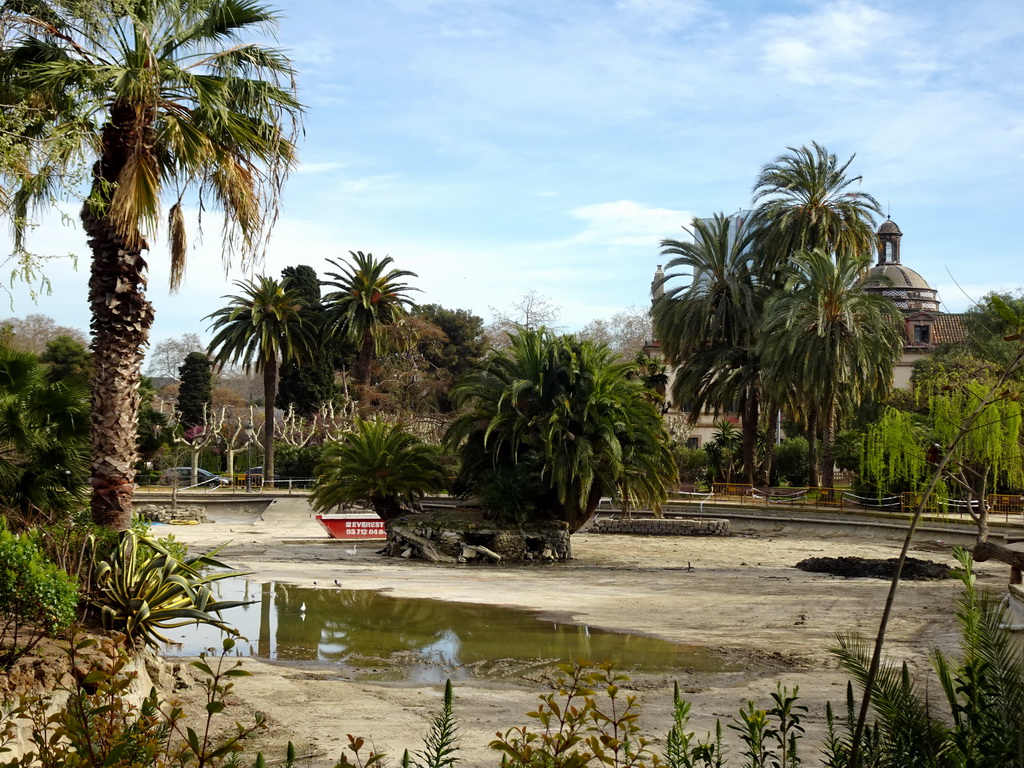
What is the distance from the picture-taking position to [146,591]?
9.39m

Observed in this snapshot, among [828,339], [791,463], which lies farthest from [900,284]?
[828,339]

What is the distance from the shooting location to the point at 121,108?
10.6m

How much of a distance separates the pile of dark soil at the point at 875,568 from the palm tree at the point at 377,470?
10308 millimetres

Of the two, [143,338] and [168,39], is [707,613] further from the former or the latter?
[168,39]

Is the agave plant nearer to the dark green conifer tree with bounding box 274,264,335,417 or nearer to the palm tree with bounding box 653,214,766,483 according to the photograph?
the palm tree with bounding box 653,214,766,483

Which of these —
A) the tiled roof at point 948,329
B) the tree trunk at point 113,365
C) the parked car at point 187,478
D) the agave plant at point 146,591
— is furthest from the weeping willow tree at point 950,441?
the parked car at point 187,478

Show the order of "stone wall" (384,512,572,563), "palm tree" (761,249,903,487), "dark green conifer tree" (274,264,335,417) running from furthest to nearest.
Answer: "dark green conifer tree" (274,264,335,417) < "palm tree" (761,249,903,487) < "stone wall" (384,512,572,563)

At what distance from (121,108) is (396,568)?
14.2 m

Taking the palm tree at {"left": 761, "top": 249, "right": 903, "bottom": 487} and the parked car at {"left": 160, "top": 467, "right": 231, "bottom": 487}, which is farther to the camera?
the parked car at {"left": 160, "top": 467, "right": 231, "bottom": 487}

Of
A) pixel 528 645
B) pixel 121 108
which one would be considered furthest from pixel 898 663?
pixel 121 108

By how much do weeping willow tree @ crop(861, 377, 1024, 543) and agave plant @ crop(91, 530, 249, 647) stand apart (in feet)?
54.9

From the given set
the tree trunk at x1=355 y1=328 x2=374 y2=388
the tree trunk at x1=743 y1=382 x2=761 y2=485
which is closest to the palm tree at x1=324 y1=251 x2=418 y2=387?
the tree trunk at x1=355 y1=328 x2=374 y2=388

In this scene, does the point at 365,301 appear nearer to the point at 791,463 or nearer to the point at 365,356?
the point at 365,356

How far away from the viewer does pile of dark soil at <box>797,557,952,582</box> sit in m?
20.9
